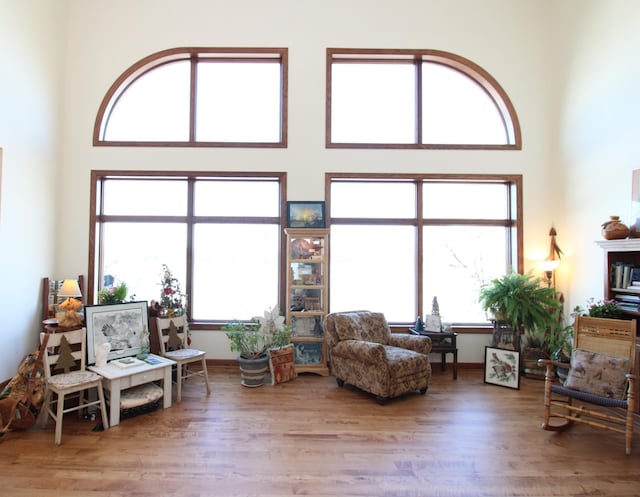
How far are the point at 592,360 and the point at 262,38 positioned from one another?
223 inches

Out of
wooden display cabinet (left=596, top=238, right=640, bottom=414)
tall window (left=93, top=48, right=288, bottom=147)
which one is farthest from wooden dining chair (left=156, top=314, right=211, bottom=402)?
wooden display cabinet (left=596, top=238, right=640, bottom=414)

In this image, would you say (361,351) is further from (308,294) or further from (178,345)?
(178,345)

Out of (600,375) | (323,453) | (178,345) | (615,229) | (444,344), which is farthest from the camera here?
(444,344)

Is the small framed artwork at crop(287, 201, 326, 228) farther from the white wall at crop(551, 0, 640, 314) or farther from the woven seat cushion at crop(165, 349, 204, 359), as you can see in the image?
the white wall at crop(551, 0, 640, 314)

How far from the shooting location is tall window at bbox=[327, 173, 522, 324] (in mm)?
5281

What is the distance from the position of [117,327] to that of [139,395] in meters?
0.86

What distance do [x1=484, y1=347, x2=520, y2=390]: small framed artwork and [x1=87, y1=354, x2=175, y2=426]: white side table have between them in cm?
387

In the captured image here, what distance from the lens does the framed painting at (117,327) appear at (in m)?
3.78

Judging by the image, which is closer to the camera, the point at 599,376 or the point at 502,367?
the point at 599,376

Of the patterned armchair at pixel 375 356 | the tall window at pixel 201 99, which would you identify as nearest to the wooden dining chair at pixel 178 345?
the patterned armchair at pixel 375 356

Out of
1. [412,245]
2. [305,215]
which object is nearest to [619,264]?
[412,245]

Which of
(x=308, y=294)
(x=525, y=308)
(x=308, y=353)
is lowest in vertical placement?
(x=308, y=353)

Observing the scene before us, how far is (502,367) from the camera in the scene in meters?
4.43

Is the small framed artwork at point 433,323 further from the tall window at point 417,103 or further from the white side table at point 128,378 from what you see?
the white side table at point 128,378
